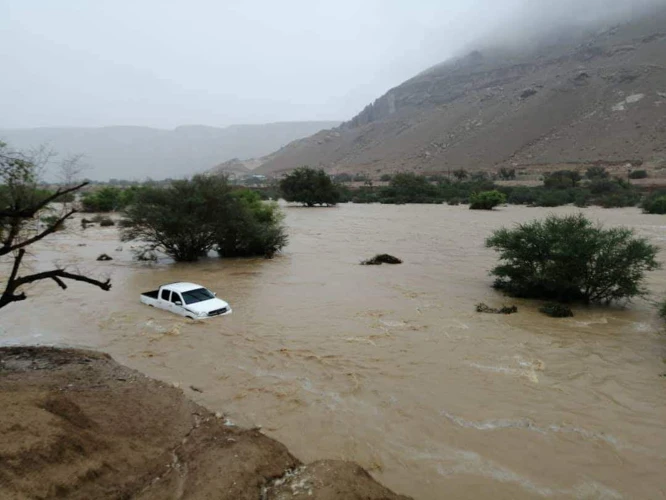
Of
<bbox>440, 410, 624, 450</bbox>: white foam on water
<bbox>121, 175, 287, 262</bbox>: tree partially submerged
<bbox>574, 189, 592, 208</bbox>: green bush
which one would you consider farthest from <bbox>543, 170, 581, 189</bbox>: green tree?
<bbox>440, 410, 624, 450</bbox>: white foam on water

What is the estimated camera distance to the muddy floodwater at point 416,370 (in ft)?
23.3

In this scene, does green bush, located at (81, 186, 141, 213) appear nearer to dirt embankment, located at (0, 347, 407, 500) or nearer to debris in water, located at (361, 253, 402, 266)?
debris in water, located at (361, 253, 402, 266)

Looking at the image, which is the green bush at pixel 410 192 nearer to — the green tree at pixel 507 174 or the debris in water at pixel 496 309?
the green tree at pixel 507 174

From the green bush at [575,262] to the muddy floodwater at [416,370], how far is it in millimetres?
919

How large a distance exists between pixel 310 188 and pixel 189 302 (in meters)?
54.2

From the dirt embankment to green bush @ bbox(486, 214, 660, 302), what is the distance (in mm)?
12756

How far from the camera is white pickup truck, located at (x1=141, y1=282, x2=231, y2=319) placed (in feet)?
47.0

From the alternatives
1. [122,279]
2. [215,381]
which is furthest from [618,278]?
[122,279]

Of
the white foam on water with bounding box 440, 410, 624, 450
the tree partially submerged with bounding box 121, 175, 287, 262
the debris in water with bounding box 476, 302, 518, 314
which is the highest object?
the tree partially submerged with bounding box 121, 175, 287, 262

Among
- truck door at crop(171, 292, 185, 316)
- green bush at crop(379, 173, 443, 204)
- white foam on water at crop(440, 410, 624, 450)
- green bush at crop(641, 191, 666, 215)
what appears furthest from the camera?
green bush at crop(379, 173, 443, 204)

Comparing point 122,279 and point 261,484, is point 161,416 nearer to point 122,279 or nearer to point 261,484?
point 261,484

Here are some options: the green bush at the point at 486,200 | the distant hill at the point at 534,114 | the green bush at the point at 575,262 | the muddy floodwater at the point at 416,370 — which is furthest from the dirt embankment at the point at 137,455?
the distant hill at the point at 534,114

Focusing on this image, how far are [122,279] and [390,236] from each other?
20047mm

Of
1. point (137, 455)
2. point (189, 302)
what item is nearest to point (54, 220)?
point (189, 302)
